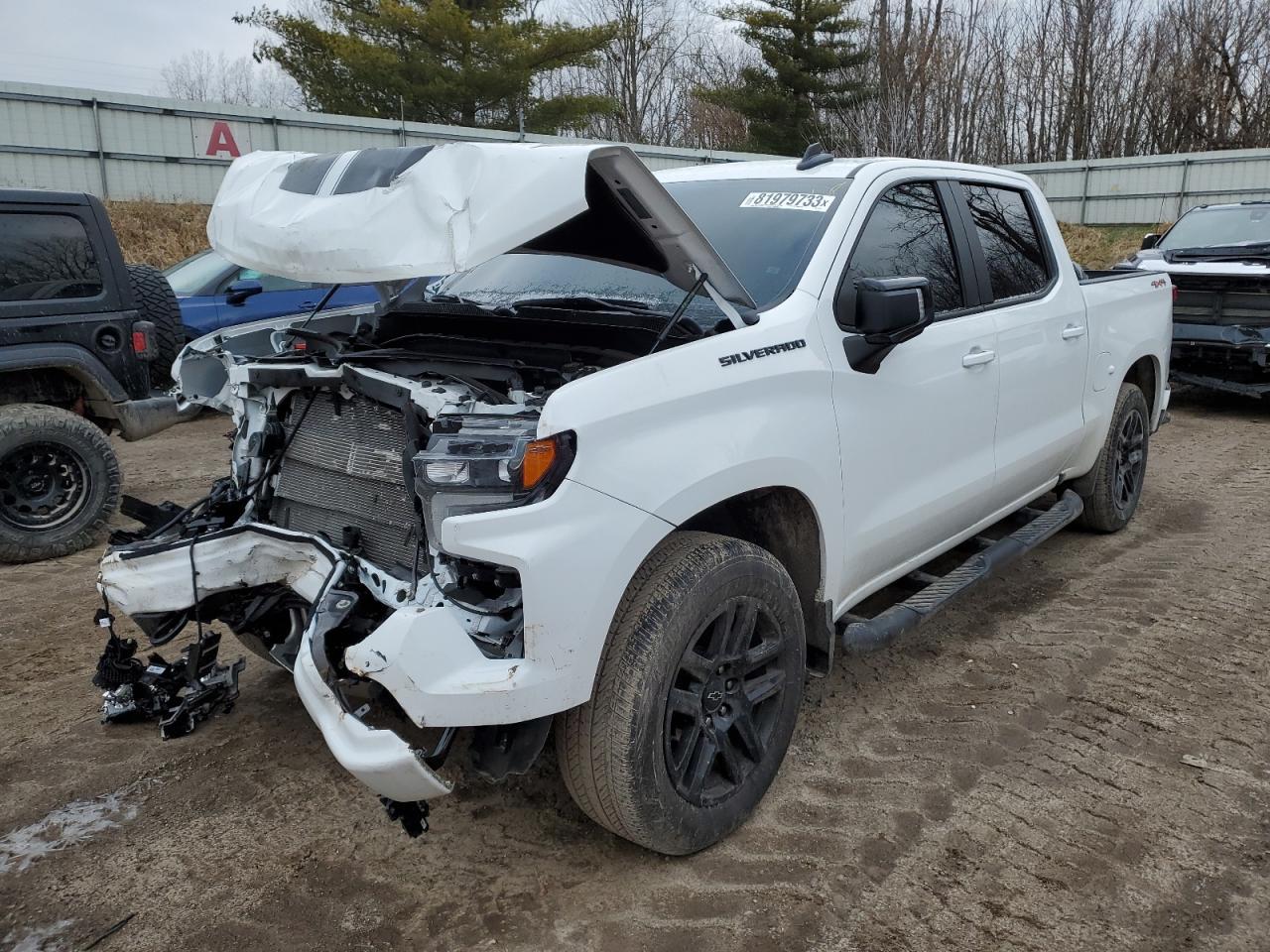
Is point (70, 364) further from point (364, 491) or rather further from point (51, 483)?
point (364, 491)

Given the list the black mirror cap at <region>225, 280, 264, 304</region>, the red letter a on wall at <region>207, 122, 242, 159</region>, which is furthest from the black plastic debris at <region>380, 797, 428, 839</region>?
the red letter a on wall at <region>207, 122, 242, 159</region>

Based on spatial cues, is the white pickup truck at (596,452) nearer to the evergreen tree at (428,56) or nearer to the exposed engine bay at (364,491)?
the exposed engine bay at (364,491)

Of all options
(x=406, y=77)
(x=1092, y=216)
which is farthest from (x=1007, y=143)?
(x=406, y=77)

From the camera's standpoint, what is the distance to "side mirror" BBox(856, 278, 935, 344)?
9.98 ft

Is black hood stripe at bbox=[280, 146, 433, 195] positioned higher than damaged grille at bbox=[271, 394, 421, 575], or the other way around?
black hood stripe at bbox=[280, 146, 433, 195]

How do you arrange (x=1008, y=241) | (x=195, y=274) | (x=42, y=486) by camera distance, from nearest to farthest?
(x=1008, y=241), (x=42, y=486), (x=195, y=274)

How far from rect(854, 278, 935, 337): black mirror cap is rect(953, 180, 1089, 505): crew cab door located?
1.05 meters

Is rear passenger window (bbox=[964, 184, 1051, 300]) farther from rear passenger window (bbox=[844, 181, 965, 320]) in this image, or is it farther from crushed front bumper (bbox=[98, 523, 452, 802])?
crushed front bumper (bbox=[98, 523, 452, 802])

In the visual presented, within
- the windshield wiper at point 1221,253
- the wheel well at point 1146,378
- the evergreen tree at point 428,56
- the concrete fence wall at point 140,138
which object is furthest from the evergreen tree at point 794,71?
the wheel well at point 1146,378

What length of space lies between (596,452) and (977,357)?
206cm

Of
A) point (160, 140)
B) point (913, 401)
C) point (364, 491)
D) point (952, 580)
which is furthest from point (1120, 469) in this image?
point (160, 140)

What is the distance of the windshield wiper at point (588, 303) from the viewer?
10.9 feet

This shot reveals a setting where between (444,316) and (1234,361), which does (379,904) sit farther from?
(1234,361)

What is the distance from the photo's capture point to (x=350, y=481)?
3.11 metres
